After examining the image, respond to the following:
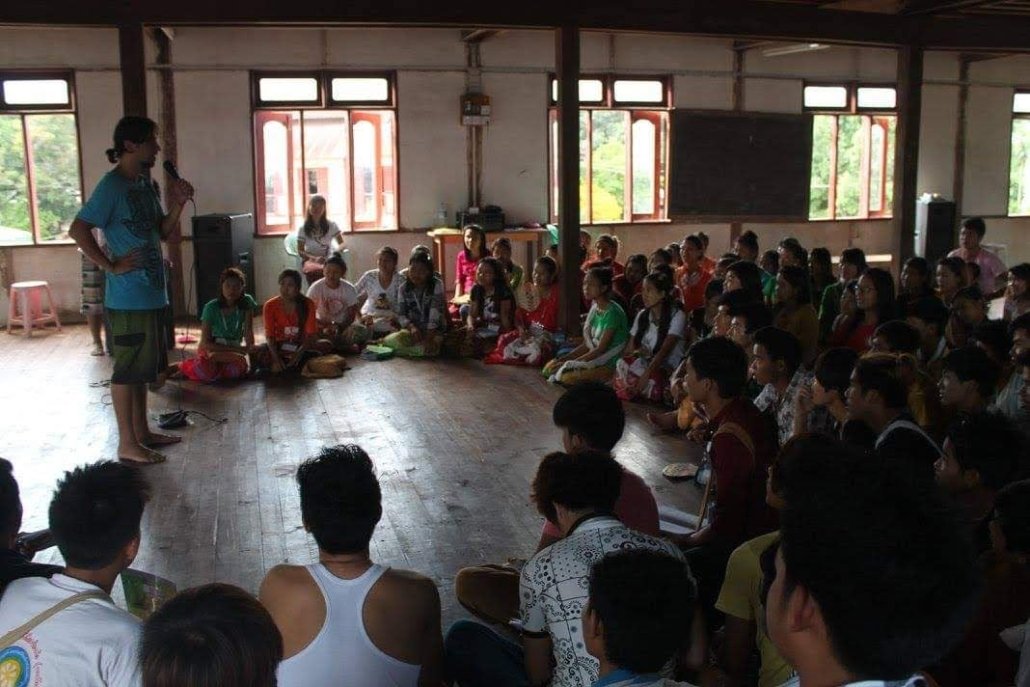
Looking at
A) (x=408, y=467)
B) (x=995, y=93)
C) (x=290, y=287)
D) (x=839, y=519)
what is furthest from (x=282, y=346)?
(x=995, y=93)

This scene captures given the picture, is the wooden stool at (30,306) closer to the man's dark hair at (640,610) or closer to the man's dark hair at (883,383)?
the man's dark hair at (883,383)

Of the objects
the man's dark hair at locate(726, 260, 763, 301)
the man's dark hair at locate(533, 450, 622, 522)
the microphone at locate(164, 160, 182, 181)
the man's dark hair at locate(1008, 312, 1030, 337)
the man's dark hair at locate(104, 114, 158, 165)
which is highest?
the man's dark hair at locate(104, 114, 158, 165)

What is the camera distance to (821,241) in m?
11.9

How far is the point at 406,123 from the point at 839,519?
31.9ft

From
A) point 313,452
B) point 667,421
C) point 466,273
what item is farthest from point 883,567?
point 466,273

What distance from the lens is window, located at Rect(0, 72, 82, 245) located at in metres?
9.34

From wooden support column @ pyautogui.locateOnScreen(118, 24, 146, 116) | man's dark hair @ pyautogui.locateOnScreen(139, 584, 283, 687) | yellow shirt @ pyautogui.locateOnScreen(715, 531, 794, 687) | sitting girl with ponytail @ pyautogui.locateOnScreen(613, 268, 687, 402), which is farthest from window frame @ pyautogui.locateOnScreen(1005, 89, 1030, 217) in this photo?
man's dark hair @ pyautogui.locateOnScreen(139, 584, 283, 687)

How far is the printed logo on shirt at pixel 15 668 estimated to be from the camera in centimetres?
162

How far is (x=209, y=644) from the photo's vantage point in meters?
1.28

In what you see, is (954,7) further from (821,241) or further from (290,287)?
(290,287)

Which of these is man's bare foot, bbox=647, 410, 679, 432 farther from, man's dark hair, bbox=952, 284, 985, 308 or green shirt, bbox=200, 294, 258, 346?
green shirt, bbox=200, 294, 258, 346

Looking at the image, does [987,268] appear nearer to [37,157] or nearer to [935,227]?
[935,227]

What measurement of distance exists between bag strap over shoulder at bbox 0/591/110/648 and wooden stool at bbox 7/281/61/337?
7986mm

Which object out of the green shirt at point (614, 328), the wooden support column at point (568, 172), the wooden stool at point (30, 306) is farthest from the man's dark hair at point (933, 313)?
the wooden stool at point (30, 306)
